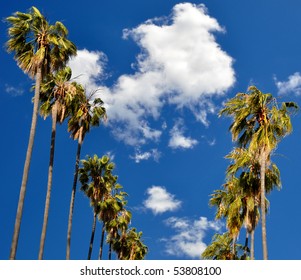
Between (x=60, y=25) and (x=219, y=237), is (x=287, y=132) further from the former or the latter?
(x=219, y=237)

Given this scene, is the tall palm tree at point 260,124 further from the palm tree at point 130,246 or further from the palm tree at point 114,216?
the palm tree at point 130,246

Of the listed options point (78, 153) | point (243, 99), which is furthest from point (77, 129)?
point (243, 99)

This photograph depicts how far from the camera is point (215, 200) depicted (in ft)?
153

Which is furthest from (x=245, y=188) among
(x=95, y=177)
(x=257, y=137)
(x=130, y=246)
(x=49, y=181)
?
(x=130, y=246)

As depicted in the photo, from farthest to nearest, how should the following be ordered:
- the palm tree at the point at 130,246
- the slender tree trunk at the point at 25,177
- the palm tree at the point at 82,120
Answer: the palm tree at the point at 130,246, the palm tree at the point at 82,120, the slender tree trunk at the point at 25,177

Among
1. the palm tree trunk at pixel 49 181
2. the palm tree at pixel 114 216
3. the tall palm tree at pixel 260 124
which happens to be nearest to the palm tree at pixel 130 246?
the palm tree at pixel 114 216

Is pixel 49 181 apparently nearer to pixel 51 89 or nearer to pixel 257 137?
pixel 51 89

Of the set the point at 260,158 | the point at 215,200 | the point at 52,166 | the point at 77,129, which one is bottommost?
the point at 260,158

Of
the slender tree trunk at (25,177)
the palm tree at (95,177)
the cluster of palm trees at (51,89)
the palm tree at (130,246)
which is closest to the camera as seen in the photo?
the slender tree trunk at (25,177)

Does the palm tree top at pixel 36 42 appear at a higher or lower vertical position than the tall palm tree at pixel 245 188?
higher

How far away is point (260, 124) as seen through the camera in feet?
84.3

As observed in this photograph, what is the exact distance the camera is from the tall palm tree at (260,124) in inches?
980

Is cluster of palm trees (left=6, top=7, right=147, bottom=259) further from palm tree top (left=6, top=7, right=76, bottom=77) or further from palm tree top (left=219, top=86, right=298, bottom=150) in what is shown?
palm tree top (left=219, top=86, right=298, bottom=150)

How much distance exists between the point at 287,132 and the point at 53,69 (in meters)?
16.2
